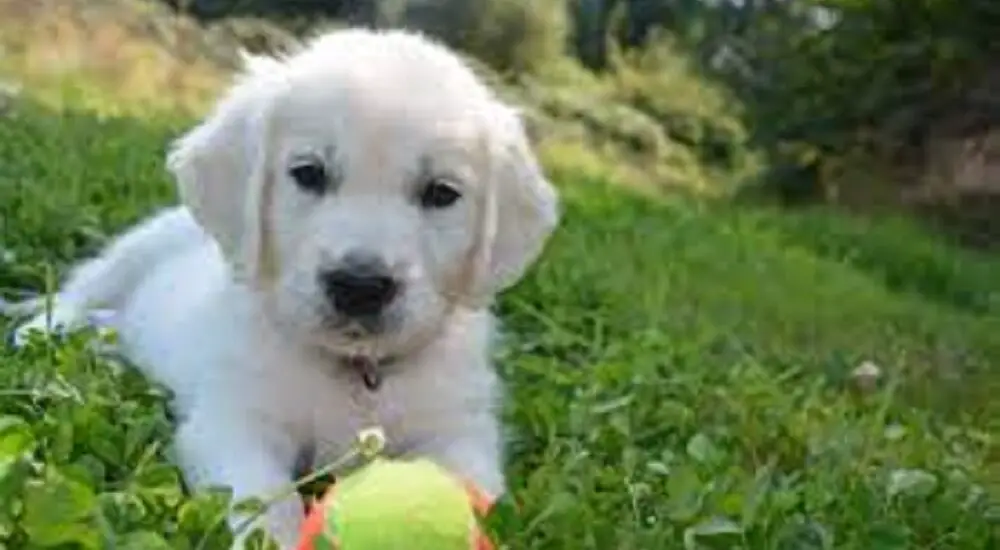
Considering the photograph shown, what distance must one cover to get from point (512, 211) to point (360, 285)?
0.64m

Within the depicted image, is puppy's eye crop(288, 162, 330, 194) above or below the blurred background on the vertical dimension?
above

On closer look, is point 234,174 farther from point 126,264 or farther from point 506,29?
point 506,29

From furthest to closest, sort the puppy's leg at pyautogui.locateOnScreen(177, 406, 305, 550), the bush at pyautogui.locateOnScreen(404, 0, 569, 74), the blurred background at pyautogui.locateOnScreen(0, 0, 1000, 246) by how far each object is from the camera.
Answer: the bush at pyautogui.locateOnScreen(404, 0, 569, 74) → the blurred background at pyautogui.locateOnScreen(0, 0, 1000, 246) → the puppy's leg at pyautogui.locateOnScreen(177, 406, 305, 550)

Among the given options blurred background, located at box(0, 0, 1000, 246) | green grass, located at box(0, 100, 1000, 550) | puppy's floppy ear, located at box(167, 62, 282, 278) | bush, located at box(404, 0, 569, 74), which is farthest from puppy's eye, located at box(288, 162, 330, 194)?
bush, located at box(404, 0, 569, 74)

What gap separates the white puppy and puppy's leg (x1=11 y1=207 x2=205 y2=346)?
70 centimetres

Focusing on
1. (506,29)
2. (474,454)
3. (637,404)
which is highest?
(474,454)

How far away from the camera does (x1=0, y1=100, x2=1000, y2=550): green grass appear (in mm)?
3143

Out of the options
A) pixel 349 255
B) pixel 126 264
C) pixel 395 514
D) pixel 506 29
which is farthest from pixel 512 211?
pixel 506 29

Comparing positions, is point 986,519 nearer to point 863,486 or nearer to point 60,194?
point 863,486

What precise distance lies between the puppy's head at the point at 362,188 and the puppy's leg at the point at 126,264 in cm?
85

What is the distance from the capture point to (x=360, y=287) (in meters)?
3.63

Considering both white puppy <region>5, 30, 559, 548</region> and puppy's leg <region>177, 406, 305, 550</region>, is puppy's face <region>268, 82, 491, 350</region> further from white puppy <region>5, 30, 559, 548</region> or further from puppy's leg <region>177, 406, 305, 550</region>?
puppy's leg <region>177, 406, 305, 550</region>

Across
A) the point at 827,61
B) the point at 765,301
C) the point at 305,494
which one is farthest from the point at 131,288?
the point at 827,61

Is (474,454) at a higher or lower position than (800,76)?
higher
